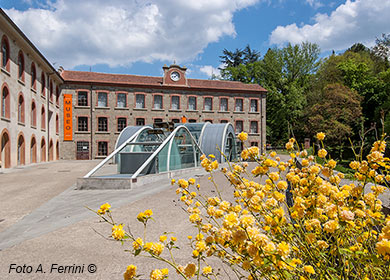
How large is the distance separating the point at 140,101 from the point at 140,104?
13.1 inches

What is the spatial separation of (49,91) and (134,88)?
873cm

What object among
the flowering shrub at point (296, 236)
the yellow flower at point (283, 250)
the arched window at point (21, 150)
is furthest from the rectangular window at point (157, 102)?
the yellow flower at point (283, 250)

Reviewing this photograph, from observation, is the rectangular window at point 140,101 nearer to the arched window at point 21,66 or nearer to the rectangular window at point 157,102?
the rectangular window at point 157,102

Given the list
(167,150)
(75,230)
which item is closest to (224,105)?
(167,150)

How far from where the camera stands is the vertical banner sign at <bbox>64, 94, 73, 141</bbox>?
31.9 metres

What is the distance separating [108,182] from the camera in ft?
32.9

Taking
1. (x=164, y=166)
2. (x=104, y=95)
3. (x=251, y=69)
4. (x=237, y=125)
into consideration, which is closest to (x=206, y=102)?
(x=237, y=125)

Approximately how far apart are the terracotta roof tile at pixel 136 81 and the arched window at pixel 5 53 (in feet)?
41.4

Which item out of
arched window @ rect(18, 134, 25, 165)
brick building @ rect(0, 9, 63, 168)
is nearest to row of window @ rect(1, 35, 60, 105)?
brick building @ rect(0, 9, 63, 168)

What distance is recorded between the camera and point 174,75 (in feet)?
116

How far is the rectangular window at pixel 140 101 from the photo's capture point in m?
34.2

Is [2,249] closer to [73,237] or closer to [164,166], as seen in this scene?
[73,237]

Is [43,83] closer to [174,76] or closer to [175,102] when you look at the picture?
[175,102]

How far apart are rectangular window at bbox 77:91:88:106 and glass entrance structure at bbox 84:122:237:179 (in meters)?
15.1
